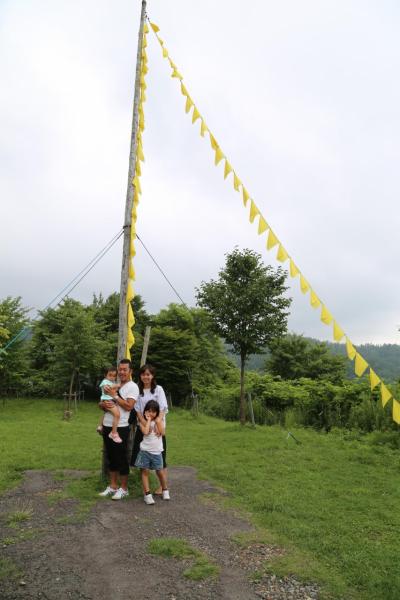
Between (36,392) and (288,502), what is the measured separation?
2636cm

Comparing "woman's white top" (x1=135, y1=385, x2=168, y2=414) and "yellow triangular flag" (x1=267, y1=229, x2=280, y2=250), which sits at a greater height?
"yellow triangular flag" (x1=267, y1=229, x2=280, y2=250)

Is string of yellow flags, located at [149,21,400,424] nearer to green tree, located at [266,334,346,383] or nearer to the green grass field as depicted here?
the green grass field

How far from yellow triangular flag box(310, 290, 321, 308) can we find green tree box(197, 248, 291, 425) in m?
8.06

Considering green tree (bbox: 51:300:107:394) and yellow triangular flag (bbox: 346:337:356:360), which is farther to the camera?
green tree (bbox: 51:300:107:394)

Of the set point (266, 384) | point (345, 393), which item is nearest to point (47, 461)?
point (345, 393)

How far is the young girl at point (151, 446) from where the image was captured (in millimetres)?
5844

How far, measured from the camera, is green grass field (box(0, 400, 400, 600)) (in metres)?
4.18

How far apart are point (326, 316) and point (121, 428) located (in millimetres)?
3357

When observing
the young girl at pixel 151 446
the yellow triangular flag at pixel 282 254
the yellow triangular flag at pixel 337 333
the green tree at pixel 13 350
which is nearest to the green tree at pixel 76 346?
the green tree at pixel 13 350

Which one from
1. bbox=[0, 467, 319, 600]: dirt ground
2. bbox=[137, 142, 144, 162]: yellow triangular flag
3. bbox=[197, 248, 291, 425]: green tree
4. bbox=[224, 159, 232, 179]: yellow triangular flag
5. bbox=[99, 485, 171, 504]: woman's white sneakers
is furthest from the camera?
bbox=[197, 248, 291, 425]: green tree

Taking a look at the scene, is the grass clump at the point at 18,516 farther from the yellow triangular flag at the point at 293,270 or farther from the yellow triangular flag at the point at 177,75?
the yellow triangular flag at the point at 177,75

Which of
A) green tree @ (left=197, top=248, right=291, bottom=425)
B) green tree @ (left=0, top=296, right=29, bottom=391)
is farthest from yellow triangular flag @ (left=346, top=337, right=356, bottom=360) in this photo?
green tree @ (left=0, top=296, right=29, bottom=391)

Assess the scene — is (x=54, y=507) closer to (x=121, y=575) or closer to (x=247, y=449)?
(x=121, y=575)

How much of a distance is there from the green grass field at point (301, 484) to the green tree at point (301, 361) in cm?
2614
